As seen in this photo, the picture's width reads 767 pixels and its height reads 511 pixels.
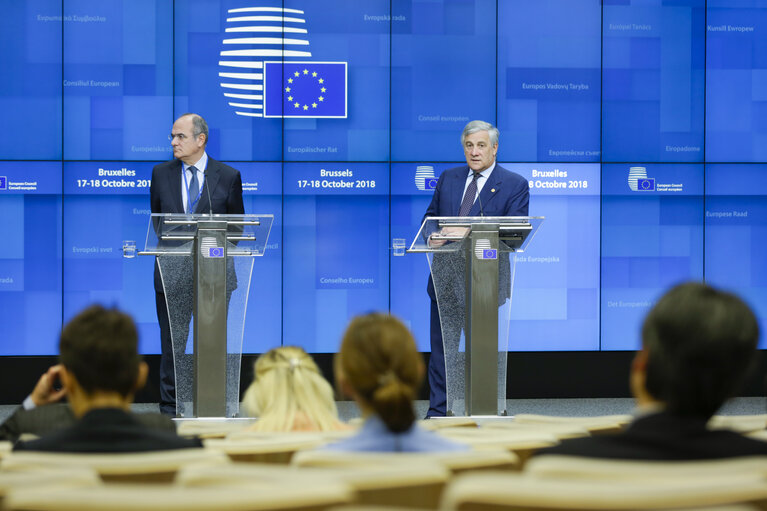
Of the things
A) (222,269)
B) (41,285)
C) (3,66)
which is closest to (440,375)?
(222,269)

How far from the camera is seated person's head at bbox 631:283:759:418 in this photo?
1887 mm

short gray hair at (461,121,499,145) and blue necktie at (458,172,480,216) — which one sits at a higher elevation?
short gray hair at (461,121,499,145)

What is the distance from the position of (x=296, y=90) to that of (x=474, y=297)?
393 cm

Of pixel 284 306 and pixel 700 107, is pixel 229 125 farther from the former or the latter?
pixel 700 107

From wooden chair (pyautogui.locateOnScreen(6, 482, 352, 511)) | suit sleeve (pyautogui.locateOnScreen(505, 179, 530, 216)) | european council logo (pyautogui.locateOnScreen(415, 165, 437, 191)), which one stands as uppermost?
european council logo (pyautogui.locateOnScreen(415, 165, 437, 191))

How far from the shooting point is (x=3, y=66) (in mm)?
8094

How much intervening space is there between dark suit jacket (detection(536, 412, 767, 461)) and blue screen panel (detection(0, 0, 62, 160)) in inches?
279

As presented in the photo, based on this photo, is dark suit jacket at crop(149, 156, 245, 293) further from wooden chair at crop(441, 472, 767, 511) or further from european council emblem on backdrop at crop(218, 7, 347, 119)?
wooden chair at crop(441, 472, 767, 511)

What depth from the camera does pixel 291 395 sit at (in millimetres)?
3061

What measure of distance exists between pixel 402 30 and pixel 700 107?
2.74 meters

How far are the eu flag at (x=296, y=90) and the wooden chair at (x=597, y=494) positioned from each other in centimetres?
707

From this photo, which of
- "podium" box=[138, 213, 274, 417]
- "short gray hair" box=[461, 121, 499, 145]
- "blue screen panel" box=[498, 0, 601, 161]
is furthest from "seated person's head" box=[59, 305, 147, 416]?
"blue screen panel" box=[498, 0, 601, 161]

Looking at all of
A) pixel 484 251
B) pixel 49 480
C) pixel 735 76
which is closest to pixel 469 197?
pixel 484 251

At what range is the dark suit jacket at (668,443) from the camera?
185cm
